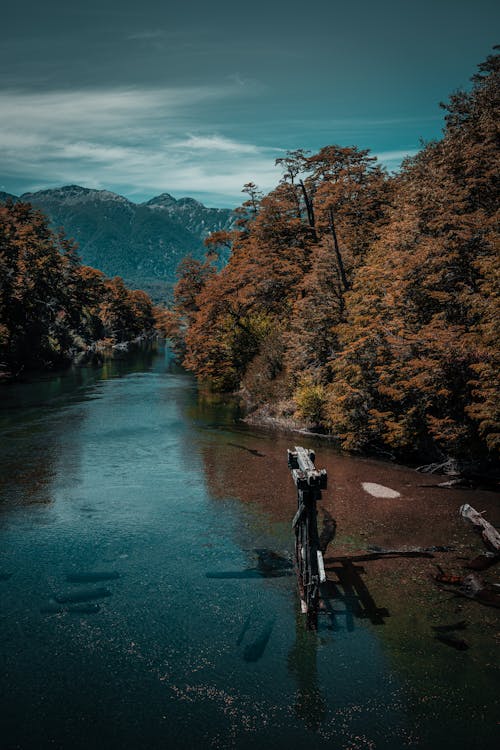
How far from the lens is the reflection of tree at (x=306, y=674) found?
9234 millimetres

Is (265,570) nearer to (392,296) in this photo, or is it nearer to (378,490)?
(378,490)

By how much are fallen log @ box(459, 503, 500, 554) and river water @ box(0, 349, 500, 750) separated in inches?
16.8

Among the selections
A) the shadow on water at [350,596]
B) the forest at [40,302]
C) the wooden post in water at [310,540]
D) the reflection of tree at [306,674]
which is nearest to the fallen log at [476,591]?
the shadow on water at [350,596]

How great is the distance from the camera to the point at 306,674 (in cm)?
1023

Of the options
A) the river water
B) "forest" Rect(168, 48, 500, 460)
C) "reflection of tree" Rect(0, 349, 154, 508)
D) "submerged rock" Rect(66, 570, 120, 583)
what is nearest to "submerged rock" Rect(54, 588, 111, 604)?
the river water

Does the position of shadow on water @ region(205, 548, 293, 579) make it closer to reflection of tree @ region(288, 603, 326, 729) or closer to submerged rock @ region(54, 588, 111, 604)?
reflection of tree @ region(288, 603, 326, 729)

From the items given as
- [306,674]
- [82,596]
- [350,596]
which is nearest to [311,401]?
[350,596]

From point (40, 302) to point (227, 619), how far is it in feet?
235

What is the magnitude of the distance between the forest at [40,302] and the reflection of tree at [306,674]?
176 feet

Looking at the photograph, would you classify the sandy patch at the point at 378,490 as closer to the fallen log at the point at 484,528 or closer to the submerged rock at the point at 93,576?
the fallen log at the point at 484,528

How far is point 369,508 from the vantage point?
18.7 m

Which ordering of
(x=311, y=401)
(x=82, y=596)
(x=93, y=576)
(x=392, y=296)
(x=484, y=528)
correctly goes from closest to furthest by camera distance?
(x=82, y=596)
(x=93, y=576)
(x=484, y=528)
(x=392, y=296)
(x=311, y=401)

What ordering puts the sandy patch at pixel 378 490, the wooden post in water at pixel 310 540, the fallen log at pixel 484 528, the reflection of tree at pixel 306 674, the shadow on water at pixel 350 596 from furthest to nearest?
the sandy patch at pixel 378 490 < the fallen log at pixel 484 528 < the shadow on water at pixel 350 596 < the wooden post in water at pixel 310 540 < the reflection of tree at pixel 306 674

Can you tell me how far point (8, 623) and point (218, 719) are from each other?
19.2ft
